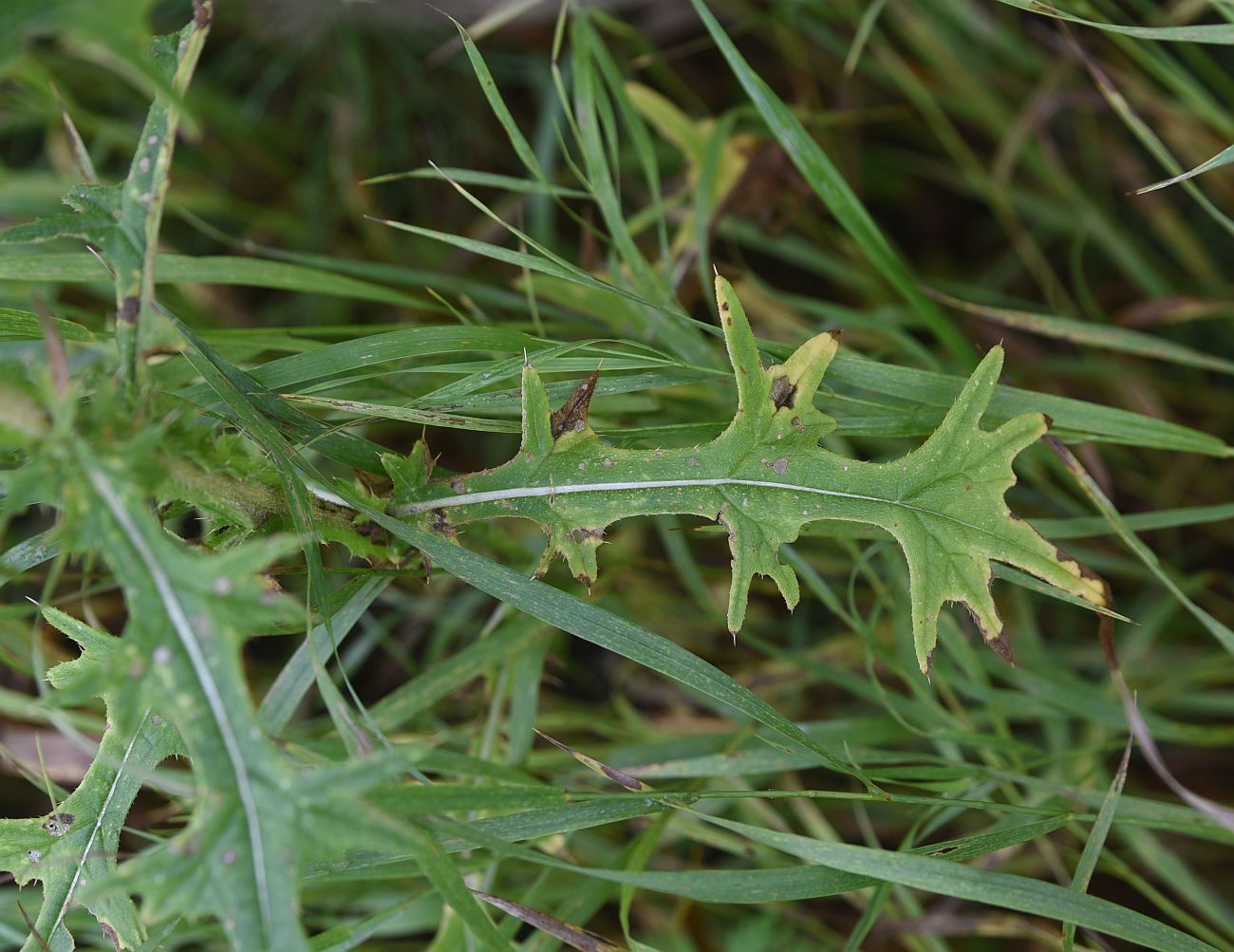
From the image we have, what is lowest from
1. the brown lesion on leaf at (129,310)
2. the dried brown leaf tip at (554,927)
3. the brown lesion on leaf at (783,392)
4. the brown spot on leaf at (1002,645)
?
the dried brown leaf tip at (554,927)

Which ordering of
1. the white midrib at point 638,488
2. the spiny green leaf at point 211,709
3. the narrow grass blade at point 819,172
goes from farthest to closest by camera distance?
the narrow grass blade at point 819,172 → the white midrib at point 638,488 → the spiny green leaf at point 211,709

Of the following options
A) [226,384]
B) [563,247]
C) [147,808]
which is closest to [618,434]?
[226,384]

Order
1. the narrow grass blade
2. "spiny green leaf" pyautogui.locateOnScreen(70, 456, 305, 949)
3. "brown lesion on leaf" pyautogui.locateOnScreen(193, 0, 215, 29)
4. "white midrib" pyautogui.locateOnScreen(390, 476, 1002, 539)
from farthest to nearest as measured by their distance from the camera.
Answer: the narrow grass blade
"white midrib" pyautogui.locateOnScreen(390, 476, 1002, 539)
"brown lesion on leaf" pyautogui.locateOnScreen(193, 0, 215, 29)
"spiny green leaf" pyautogui.locateOnScreen(70, 456, 305, 949)

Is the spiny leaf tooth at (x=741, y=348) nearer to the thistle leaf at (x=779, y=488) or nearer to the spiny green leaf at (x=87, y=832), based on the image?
the thistle leaf at (x=779, y=488)

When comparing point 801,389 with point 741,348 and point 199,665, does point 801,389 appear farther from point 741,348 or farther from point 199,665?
point 199,665

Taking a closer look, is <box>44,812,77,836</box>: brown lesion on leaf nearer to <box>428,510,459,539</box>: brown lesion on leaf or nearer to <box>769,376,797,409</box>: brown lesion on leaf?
<box>428,510,459,539</box>: brown lesion on leaf

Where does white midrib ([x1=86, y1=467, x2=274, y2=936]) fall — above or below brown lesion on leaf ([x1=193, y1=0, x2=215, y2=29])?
below

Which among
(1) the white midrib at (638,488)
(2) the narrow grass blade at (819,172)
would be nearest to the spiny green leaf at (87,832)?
(1) the white midrib at (638,488)

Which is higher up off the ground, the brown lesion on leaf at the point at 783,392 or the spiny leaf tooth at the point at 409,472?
the brown lesion on leaf at the point at 783,392

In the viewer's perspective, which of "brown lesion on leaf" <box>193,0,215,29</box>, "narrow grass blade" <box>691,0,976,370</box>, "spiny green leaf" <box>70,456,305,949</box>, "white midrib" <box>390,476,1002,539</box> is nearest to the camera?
"spiny green leaf" <box>70,456,305,949</box>

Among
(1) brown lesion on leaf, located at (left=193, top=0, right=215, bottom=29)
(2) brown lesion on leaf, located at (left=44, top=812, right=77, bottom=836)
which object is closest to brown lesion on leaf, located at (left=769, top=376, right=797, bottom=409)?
(1) brown lesion on leaf, located at (left=193, top=0, right=215, bottom=29)
